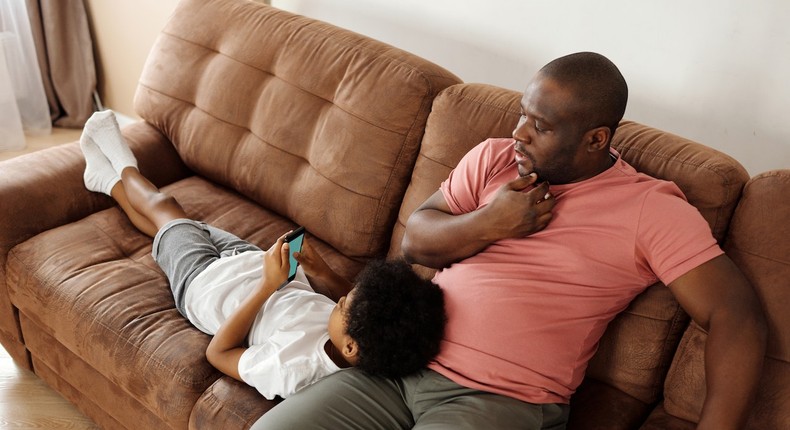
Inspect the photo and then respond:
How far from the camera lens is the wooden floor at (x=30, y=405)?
2.14 meters

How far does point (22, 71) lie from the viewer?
11.5 feet

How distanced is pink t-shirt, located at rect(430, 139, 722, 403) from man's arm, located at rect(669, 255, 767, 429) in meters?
→ 0.05

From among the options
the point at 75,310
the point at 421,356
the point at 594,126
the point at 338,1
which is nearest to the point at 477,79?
the point at 338,1

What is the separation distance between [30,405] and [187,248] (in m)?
0.69

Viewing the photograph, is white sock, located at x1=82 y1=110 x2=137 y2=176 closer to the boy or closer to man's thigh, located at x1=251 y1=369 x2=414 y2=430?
the boy

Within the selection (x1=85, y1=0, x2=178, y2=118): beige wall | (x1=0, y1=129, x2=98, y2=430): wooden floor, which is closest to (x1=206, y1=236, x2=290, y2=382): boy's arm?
(x1=0, y1=129, x2=98, y2=430): wooden floor

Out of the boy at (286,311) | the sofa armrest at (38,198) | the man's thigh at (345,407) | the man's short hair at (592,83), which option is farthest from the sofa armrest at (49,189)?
the man's short hair at (592,83)

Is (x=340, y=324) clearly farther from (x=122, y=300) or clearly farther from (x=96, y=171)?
(x=96, y=171)

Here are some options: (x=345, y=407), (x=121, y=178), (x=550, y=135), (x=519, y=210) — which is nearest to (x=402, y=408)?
(x=345, y=407)

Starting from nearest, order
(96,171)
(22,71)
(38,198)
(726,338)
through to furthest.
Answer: (726,338) → (38,198) → (96,171) → (22,71)

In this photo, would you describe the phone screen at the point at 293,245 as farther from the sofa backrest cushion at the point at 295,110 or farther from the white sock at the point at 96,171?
the white sock at the point at 96,171

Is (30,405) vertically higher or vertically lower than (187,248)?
lower

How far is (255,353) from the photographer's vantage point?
1.70m

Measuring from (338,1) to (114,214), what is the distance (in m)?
1.09
